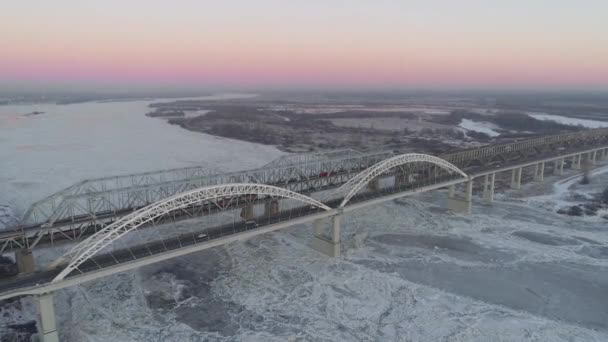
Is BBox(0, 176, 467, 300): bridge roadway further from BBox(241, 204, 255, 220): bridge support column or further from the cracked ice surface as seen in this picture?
BBox(241, 204, 255, 220): bridge support column

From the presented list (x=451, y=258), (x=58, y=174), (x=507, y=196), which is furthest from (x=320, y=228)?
(x=58, y=174)

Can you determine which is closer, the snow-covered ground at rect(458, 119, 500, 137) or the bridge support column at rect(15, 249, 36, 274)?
the bridge support column at rect(15, 249, 36, 274)

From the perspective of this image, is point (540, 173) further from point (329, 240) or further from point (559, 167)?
point (329, 240)

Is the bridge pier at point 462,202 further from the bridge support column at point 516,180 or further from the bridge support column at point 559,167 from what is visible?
the bridge support column at point 559,167

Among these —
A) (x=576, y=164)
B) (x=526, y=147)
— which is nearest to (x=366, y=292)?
(x=526, y=147)

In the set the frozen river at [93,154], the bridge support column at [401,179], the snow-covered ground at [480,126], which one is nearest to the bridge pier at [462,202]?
the bridge support column at [401,179]

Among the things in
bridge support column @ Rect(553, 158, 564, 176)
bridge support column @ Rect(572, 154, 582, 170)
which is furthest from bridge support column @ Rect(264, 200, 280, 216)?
bridge support column @ Rect(572, 154, 582, 170)

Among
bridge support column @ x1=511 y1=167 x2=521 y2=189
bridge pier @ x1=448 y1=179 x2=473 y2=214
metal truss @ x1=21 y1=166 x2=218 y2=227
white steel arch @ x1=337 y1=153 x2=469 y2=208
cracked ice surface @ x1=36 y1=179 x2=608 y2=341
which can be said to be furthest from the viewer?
bridge support column @ x1=511 y1=167 x2=521 y2=189

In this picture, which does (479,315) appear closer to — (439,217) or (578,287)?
(578,287)
